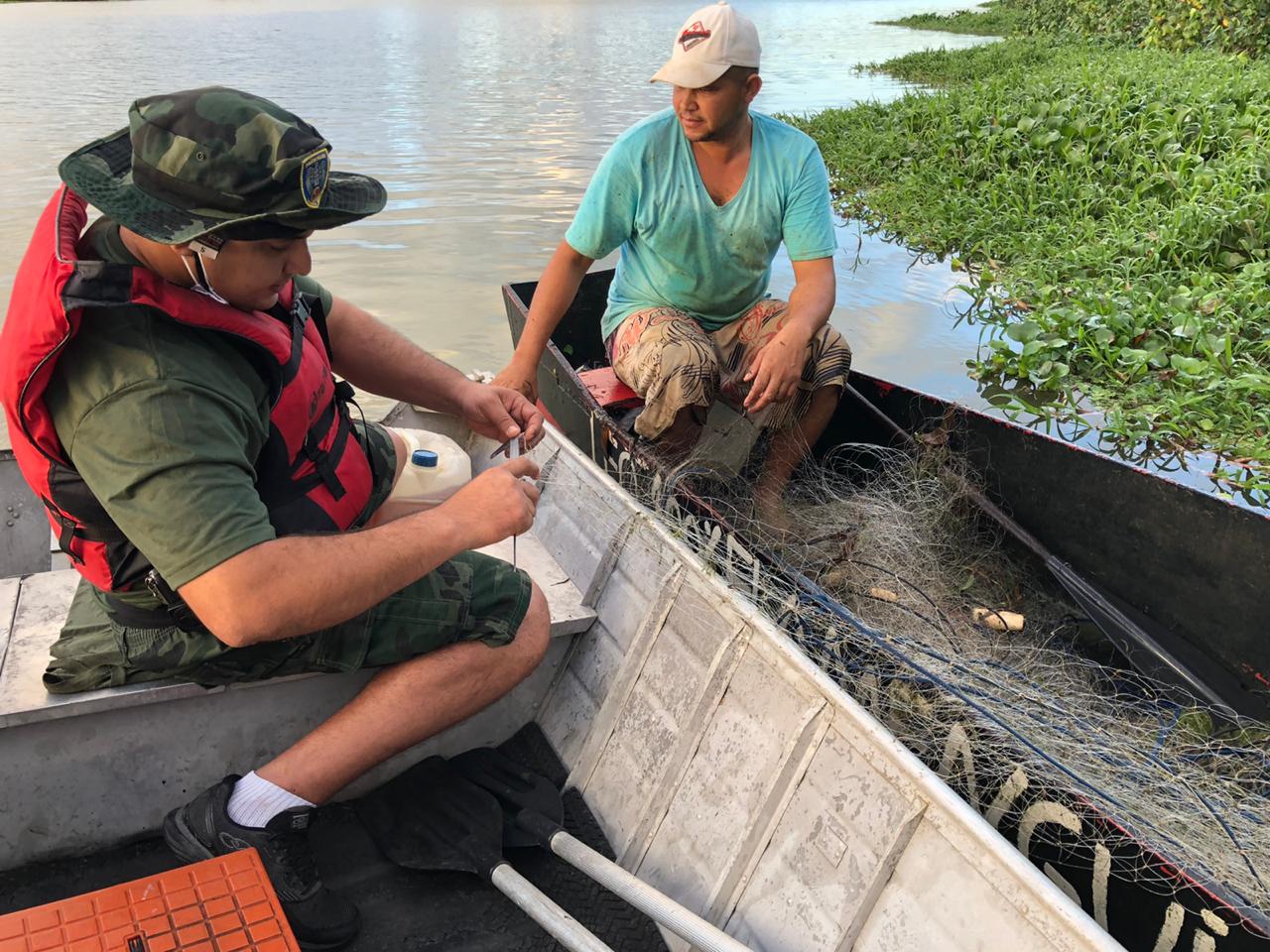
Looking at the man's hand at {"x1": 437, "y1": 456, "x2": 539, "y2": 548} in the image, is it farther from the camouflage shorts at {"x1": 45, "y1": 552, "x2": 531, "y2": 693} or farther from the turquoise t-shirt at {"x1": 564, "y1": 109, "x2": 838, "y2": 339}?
the turquoise t-shirt at {"x1": 564, "y1": 109, "x2": 838, "y2": 339}

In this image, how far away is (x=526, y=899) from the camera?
7.58 ft

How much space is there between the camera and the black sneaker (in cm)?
227

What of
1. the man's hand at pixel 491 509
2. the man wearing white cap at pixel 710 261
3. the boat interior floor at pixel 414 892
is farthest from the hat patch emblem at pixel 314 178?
the man wearing white cap at pixel 710 261

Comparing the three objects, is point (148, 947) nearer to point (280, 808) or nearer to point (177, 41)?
point (280, 808)

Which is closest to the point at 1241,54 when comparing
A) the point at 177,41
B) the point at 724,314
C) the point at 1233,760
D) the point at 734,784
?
the point at 724,314

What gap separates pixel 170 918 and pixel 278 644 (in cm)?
57

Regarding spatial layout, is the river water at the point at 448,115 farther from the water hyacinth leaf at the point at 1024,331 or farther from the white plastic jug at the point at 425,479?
the white plastic jug at the point at 425,479

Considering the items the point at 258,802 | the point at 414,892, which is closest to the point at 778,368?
the point at 414,892

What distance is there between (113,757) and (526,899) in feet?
3.44

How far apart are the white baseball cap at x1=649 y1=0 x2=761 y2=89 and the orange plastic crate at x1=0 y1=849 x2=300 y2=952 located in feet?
8.50

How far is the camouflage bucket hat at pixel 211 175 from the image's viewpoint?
1796mm

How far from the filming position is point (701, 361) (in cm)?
362

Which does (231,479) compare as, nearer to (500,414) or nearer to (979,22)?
(500,414)

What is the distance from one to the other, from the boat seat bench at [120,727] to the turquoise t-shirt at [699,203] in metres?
1.88
